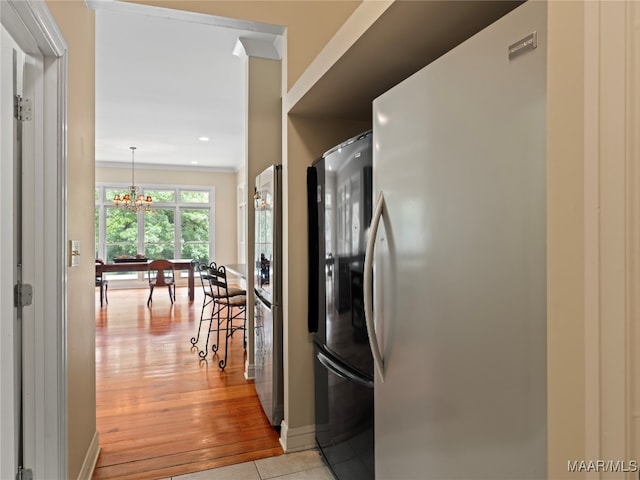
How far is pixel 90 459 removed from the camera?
2.03 meters

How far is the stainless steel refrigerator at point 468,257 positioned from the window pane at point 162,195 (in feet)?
29.3

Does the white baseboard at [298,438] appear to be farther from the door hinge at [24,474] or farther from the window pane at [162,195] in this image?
the window pane at [162,195]

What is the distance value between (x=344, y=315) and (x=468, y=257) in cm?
94

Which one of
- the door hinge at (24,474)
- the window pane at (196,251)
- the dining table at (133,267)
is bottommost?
the door hinge at (24,474)

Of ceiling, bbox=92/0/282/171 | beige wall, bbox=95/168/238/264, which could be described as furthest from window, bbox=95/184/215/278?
ceiling, bbox=92/0/282/171

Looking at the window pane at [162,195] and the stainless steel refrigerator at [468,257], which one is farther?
the window pane at [162,195]

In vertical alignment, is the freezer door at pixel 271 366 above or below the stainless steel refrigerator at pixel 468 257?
below

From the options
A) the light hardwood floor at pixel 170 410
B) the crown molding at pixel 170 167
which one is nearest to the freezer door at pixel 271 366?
the light hardwood floor at pixel 170 410

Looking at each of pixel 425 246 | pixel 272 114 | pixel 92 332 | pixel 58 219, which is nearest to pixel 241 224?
pixel 272 114

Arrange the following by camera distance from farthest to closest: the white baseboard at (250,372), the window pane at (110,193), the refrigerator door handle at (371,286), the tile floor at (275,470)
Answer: the window pane at (110,193)
the white baseboard at (250,372)
the tile floor at (275,470)
the refrigerator door handle at (371,286)

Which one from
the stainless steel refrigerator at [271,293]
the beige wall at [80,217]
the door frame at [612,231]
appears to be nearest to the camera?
the door frame at [612,231]

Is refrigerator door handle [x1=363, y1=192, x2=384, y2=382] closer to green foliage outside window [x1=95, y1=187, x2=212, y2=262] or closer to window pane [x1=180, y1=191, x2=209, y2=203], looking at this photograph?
green foliage outside window [x1=95, y1=187, x2=212, y2=262]

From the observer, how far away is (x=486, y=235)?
0.82 meters

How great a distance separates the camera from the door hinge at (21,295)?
1441 mm
